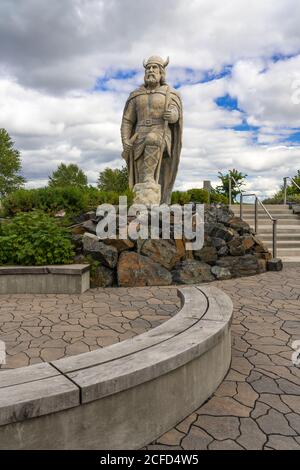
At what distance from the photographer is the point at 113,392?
1.88 metres

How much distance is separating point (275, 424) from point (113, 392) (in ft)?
3.65

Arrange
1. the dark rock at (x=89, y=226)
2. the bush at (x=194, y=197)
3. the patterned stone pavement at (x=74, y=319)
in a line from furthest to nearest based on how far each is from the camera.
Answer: the bush at (x=194, y=197), the dark rock at (x=89, y=226), the patterned stone pavement at (x=74, y=319)

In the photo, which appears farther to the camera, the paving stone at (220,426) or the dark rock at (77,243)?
the dark rock at (77,243)

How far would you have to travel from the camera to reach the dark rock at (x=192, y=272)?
6.59 metres

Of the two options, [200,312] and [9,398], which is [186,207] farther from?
[9,398]

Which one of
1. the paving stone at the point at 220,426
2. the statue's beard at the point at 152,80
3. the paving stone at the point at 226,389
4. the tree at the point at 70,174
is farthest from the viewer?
the tree at the point at 70,174

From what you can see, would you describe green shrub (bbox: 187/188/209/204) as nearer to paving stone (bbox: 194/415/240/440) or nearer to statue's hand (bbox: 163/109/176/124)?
statue's hand (bbox: 163/109/176/124)

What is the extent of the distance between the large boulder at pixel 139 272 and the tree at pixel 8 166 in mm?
27021

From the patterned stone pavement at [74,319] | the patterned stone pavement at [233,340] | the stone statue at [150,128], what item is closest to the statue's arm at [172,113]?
the stone statue at [150,128]

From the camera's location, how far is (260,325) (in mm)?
4145

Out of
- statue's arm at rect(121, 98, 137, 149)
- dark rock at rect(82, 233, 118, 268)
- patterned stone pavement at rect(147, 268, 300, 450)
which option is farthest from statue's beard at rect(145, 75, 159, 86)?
patterned stone pavement at rect(147, 268, 300, 450)

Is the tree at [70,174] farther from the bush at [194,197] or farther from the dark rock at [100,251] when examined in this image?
the dark rock at [100,251]
